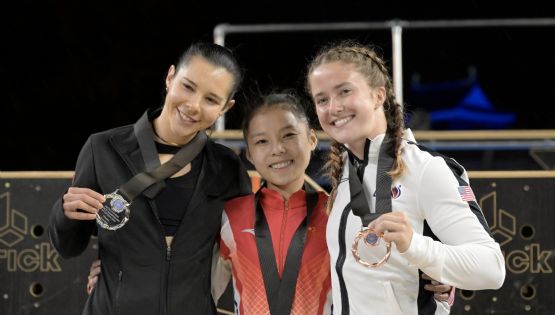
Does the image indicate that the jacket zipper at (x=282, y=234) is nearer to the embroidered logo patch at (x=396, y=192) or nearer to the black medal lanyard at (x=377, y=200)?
the black medal lanyard at (x=377, y=200)

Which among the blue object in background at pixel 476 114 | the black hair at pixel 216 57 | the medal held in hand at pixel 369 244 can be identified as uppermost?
the blue object in background at pixel 476 114

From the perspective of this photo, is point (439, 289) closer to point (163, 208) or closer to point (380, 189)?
Result: point (380, 189)

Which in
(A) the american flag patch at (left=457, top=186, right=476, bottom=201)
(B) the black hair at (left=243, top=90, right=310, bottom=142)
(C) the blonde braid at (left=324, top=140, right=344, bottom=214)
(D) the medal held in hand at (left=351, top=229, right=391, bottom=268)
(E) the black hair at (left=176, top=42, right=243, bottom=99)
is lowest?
(D) the medal held in hand at (left=351, top=229, right=391, bottom=268)

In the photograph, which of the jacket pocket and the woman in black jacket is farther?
the woman in black jacket

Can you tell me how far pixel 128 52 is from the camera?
792cm

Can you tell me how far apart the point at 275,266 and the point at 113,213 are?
0.50m

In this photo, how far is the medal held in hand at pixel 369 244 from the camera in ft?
6.06

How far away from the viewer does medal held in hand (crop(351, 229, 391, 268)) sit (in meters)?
1.85

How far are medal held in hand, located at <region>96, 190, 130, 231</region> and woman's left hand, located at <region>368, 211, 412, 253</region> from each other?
0.74 m

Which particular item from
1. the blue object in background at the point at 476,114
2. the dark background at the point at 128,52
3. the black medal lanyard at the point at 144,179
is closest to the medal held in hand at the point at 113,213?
the black medal lanyard at the point at 144,179

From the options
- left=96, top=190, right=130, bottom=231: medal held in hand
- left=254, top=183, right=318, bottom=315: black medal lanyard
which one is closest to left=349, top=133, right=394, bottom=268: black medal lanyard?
left=254, top=183, right=318, bottom=315: black medal lanyard

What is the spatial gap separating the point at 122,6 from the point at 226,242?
606cm

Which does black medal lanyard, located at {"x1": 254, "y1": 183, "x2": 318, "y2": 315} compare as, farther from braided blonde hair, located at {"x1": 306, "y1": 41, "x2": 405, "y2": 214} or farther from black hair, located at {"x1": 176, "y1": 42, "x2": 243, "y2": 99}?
black hair, located at {"x1": 176, "y1": 42, "x2": 243, "y2": 99}

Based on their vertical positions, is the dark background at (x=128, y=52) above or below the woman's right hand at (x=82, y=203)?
above
